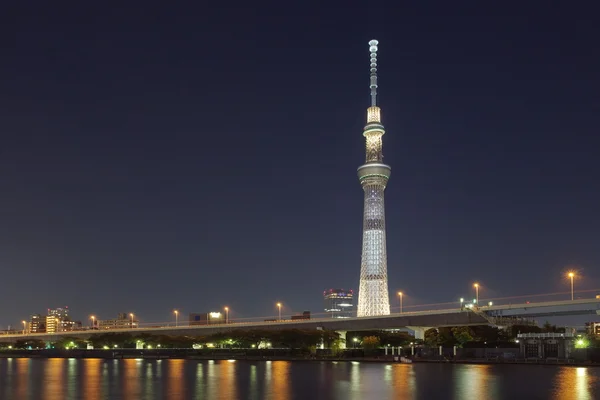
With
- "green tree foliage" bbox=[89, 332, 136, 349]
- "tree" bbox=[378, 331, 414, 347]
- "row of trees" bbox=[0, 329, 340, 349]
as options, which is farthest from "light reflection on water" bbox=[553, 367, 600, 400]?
"green tree foliage" bbox=[89, 332, 136, 349]

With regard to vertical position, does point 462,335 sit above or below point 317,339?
above

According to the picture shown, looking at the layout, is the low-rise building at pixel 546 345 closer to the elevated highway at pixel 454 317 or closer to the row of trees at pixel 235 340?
the elevated highway at pixel 454 317

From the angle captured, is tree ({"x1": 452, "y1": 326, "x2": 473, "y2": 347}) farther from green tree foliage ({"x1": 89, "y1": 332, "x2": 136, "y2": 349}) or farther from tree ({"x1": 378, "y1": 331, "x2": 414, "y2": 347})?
green tree foliage ({"x1": 89, "y1": 332, "x2": 136, "y2": 349})

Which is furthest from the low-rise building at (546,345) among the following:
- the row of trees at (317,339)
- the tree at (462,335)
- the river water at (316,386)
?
the river water at (316,386)

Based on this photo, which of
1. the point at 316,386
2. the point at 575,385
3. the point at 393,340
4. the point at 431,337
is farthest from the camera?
the point at 393,340

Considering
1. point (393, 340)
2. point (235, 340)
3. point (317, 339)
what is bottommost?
point (393, 340)

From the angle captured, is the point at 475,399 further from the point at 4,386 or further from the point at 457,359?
the point at 457,359

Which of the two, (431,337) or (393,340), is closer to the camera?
(431,337)

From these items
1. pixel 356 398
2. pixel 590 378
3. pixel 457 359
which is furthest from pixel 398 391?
pixel 457 359

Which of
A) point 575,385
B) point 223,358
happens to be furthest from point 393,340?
point 575,385

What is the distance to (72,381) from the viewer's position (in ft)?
260

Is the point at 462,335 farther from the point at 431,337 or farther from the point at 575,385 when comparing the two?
the point at 575,385

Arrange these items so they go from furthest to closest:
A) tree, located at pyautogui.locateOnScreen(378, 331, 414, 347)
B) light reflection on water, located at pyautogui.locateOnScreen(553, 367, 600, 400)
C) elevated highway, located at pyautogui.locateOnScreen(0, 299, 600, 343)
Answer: tree, located at pyautogui.locateOnScreen(378, 331, 414, 347), elevated highway, located at pyautogui.locateOnScreen(0, 299, 600, 343), light reflection on water, located at pyautogui.locateOnScreen(553, 367, 600, 400)

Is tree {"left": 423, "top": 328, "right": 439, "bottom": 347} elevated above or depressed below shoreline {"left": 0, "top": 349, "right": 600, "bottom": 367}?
above
